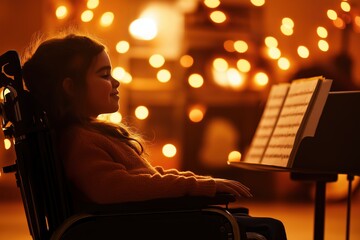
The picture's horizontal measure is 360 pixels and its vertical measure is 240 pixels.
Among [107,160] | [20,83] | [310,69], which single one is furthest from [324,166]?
[310,69]

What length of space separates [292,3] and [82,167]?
6083mm

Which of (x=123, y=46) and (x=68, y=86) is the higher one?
(x=123, y=46)

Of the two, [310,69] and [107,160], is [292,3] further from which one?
[107,160]

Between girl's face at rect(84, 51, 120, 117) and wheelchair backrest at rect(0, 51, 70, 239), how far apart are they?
23cm

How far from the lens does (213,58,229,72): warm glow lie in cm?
732

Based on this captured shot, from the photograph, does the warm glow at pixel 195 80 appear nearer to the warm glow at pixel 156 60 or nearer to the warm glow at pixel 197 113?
the warm glow at pixel 197 113

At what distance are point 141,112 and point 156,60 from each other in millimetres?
562

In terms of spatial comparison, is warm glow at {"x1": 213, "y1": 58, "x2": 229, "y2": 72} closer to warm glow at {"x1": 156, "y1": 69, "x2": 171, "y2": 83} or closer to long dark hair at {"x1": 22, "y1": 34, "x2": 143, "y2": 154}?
warm glow at {"x1": 156, "y1": 69, "x2": 171, "y2": 83}

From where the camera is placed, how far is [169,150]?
289 inches

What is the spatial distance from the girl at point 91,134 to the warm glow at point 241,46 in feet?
16.9

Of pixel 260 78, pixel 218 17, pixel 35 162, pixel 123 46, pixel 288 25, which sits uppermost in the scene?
pixel 218 17

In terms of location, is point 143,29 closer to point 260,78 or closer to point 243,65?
point 243,65

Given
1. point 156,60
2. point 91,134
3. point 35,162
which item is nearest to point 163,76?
point 156,60

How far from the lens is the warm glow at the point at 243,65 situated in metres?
7.33
